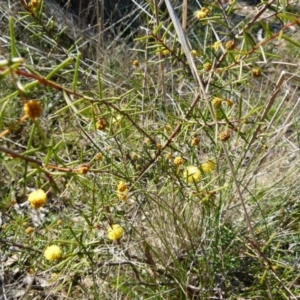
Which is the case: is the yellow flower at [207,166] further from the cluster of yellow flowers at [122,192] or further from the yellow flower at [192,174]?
the cluster of yellow flowers at [122,192]

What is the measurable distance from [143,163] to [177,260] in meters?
0.29

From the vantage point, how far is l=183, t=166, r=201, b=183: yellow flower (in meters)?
1.11

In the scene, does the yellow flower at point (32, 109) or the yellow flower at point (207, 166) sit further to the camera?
the yellow flower at point (207, 166)

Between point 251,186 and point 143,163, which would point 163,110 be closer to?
point 143,163

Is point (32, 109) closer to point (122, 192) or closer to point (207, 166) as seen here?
point (122, 192)

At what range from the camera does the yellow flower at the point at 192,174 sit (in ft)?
3.64

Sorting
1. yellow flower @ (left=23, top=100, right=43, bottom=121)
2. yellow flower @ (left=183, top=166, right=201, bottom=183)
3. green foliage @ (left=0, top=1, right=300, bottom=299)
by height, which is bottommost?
green foliage @ (left=0, top=1, right=300, bottom=299)

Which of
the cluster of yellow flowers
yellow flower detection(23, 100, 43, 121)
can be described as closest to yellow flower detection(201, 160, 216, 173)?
the cluster of yellow flowers

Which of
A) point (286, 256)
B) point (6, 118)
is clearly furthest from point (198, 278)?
point (6, 118)

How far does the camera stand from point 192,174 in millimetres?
1104

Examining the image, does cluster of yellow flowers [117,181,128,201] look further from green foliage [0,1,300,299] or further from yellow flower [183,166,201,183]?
yellow flower [183,166,201,183]

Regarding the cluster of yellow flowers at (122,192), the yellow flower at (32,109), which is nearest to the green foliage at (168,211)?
the cluster of yellow flowers at (122,192)

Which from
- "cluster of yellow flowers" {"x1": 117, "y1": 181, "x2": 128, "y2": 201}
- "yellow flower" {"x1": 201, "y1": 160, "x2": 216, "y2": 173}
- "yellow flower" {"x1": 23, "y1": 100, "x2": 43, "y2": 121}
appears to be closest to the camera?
"yellow flower" {"x1": 23, "y1": 100, "x2": 43, "y2": 121}

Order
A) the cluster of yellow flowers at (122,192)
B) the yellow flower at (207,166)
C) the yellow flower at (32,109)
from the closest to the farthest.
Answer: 1. the yellow flower at (32,109)
2. the cluster of yellow flowers at (122,192)
3. the yellow flower at (207,166)
